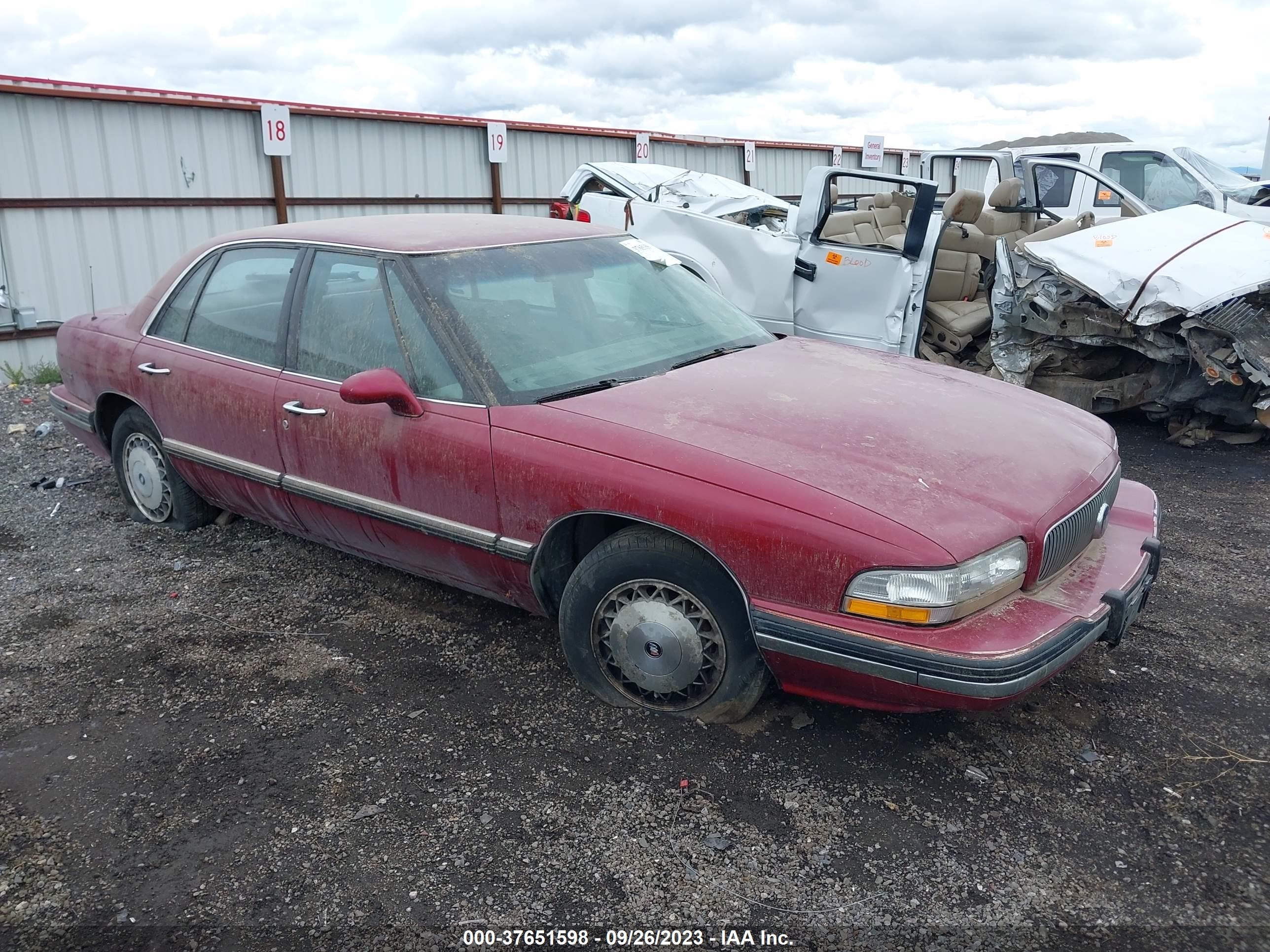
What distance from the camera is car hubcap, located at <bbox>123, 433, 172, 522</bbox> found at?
4746mm

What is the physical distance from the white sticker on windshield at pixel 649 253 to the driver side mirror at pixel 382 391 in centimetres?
134

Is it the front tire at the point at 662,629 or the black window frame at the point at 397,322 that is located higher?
the black window frame at the point at 397,322

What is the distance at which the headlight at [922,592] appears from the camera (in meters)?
2.55

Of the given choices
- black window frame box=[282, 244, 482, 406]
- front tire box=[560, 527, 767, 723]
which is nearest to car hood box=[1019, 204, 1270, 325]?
front tire box=[560, 527, 767, 723]

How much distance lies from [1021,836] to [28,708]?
127 inches

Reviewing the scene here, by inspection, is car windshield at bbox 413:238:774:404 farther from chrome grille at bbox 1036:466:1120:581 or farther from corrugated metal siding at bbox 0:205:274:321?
corrugated metal siding at bbox 0:205:274:321

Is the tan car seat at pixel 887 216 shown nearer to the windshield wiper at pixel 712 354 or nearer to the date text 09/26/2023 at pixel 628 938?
the windshield wiper at pixel 712 354

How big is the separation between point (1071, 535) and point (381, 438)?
2.33 meters

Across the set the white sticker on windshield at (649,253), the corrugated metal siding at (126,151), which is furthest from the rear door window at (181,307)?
the corrugated metal siding at (126,151)

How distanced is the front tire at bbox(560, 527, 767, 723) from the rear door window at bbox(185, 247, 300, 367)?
5.76 feet

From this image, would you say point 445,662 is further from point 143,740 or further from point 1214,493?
point 1214,493

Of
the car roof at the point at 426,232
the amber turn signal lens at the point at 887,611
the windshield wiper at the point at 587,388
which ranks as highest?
the car roof at the point at 426,232

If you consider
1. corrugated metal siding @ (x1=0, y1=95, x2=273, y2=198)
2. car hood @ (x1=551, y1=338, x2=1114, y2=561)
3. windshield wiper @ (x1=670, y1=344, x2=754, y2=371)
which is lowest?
car hood @ (x1=551, y1=338, x2=1114, y2=561)

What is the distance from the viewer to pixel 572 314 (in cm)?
368
